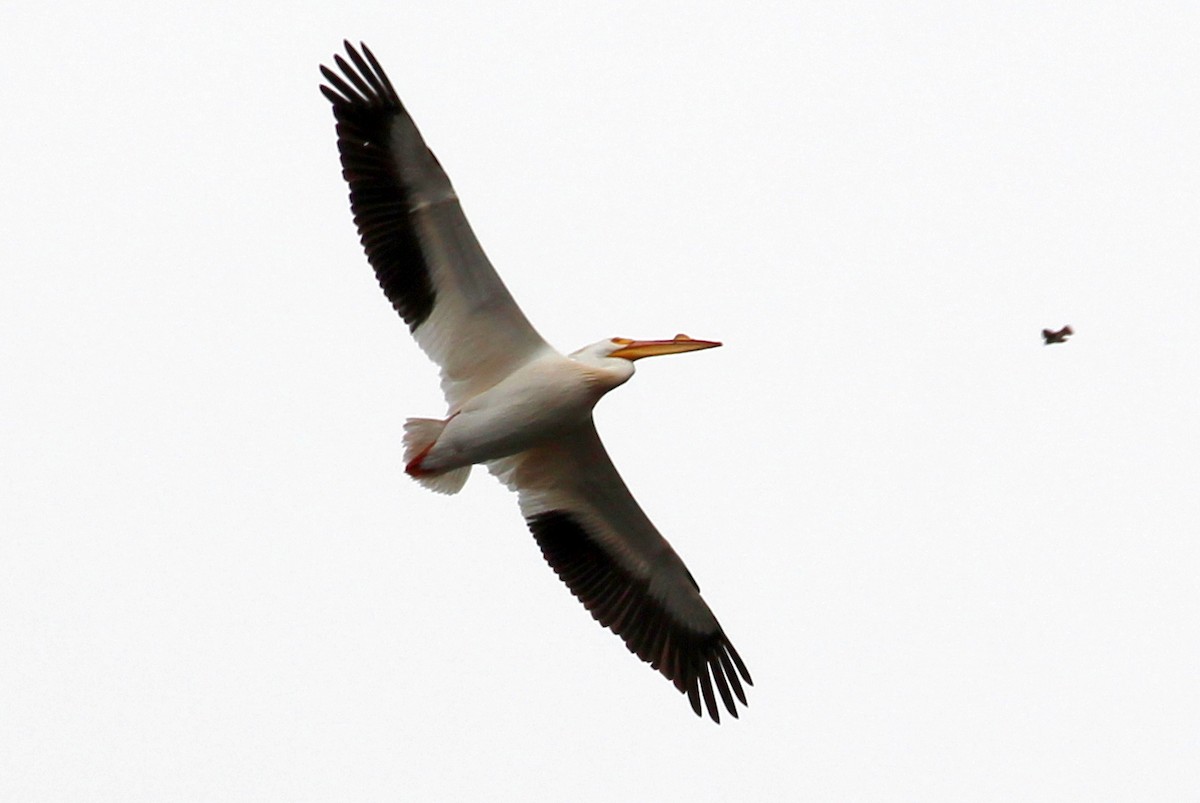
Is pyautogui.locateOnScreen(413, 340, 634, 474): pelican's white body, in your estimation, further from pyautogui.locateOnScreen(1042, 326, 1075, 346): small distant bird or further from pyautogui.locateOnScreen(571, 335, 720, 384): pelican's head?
pyautogui.locateOnScreen(1042, 326, 1075, 346): small distant bird

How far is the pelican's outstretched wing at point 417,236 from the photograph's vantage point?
36.0 feet

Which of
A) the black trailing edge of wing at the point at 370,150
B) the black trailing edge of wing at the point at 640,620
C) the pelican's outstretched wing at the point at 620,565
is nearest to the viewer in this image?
the black trailing edge of wing at the point at 370,150

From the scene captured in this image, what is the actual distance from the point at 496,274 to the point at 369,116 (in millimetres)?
1236

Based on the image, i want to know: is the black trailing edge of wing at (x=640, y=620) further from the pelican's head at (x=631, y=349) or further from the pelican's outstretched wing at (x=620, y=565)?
the pelican's head at (x=631, y=349)

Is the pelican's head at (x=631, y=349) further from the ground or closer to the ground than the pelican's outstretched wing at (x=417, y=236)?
closer to the ground

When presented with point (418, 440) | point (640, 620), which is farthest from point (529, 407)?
point (640, 620)

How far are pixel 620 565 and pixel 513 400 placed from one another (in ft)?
5.66

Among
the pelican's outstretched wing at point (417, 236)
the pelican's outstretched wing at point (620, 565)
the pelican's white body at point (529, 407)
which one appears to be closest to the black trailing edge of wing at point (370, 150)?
the pelican's outstretched wing at point (417, 236)

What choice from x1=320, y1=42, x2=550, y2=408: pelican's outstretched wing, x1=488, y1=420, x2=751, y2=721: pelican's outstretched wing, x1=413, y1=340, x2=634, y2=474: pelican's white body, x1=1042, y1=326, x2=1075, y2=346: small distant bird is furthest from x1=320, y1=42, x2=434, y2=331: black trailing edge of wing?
x1=1042, y1=326, x2=1075, y2=346: small distant bird

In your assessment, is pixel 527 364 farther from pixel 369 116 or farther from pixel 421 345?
pixel 369 116

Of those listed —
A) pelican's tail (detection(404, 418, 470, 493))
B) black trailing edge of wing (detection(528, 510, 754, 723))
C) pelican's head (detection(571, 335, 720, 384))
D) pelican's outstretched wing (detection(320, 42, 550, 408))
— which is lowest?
black trailing edge of wing (detection(528, 510, 754, 723))

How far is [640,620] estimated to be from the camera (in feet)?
40.8

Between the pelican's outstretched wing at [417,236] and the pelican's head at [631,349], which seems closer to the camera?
the pelican's outstretched wing at [417,236]

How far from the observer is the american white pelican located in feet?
36.0
